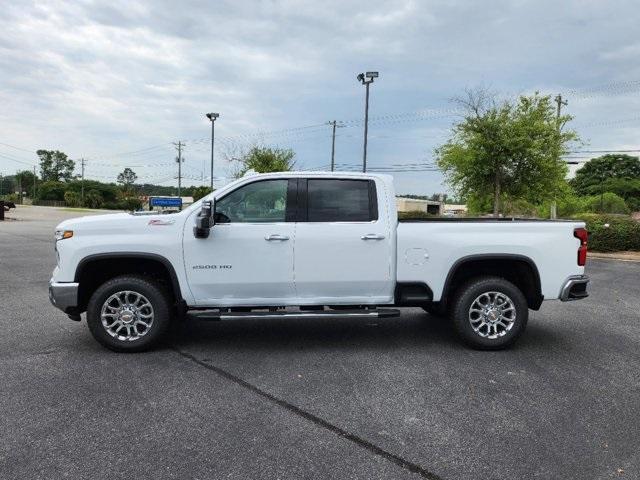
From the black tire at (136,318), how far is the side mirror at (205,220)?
2.54 feet

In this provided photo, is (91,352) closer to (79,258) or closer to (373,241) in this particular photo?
(79,258)

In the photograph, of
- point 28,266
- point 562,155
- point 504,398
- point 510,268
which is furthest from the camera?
point 562,155

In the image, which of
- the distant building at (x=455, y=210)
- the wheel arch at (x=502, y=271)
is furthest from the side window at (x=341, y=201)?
the distant building at (x=455, y=210)

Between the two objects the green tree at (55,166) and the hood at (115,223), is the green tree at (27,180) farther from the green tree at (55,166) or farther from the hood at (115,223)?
the hood at (115,223)

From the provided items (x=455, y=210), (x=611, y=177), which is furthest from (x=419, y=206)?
(x=611, y=177)

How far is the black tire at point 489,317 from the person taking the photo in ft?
18.0

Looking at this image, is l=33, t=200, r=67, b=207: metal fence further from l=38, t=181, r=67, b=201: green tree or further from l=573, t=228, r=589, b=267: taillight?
l=573, t=228, r=589, b=267: taillight

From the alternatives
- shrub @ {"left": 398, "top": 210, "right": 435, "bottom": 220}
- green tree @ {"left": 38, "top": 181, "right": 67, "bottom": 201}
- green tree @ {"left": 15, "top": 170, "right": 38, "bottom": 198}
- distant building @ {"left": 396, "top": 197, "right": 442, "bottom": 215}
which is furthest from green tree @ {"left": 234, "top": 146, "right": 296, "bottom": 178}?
green tree @ {"left": 15, "top": 170, "right": 38, "bottom": 198}

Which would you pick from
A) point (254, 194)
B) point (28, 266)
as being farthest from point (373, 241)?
point (28, 266)

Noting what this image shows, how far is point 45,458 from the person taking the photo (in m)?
3.16

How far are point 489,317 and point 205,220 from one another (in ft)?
10.6

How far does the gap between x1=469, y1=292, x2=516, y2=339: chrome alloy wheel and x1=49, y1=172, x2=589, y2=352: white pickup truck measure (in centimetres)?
1

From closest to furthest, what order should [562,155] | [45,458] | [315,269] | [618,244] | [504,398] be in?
[45,458] < [504,398] < [315,269] < [618,244] < [562,155]

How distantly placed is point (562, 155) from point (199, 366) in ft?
84.6
